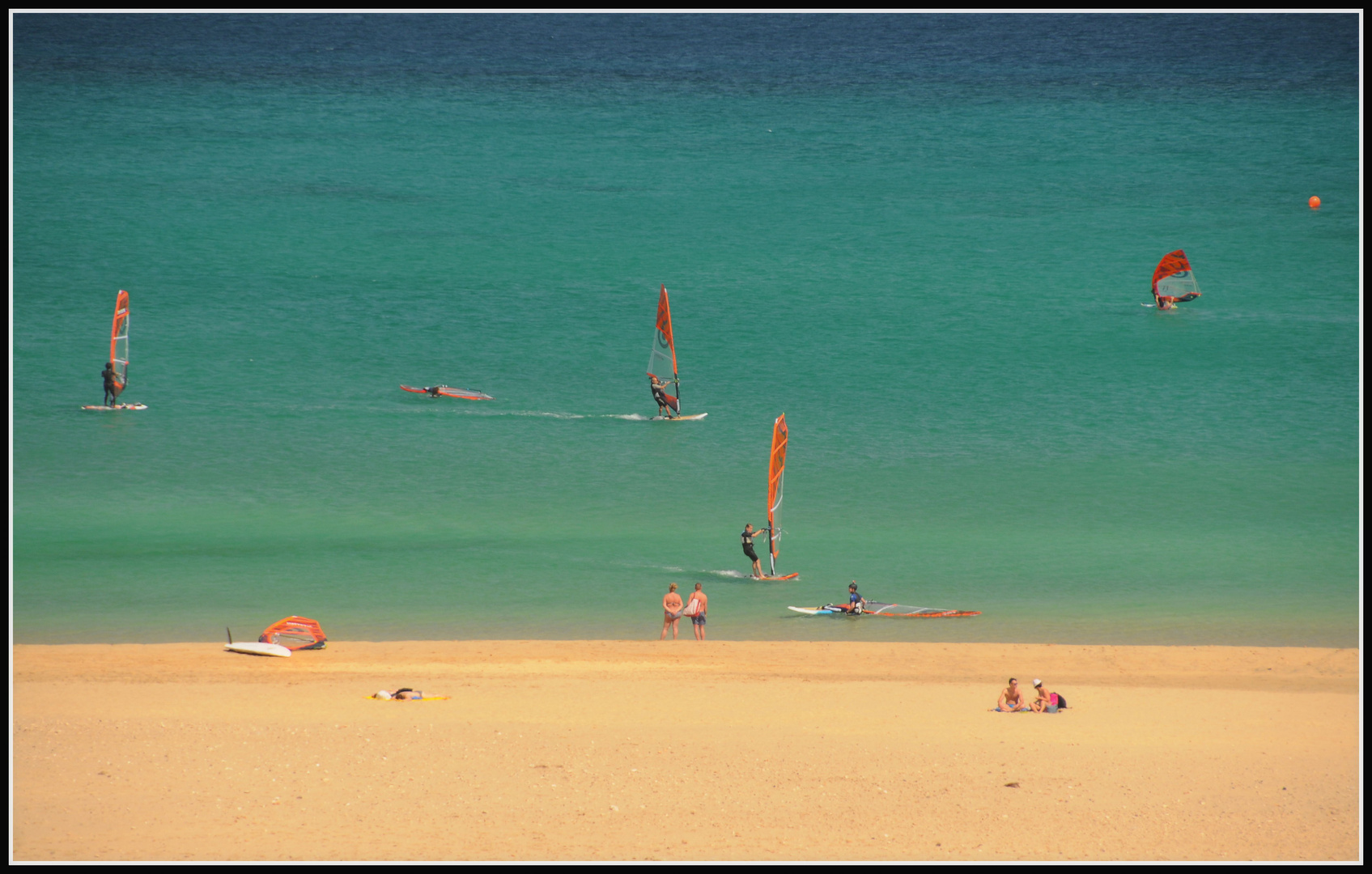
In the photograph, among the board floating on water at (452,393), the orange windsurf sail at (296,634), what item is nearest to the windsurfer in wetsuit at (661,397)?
the board floating on water at (452,393)

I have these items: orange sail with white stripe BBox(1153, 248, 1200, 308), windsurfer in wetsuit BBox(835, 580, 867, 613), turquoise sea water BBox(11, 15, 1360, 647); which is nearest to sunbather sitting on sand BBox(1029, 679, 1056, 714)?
turquoise sea water BBox(11, 15, 1360, 647)

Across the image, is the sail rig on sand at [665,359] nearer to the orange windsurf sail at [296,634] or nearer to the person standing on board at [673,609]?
the person standing on board at [673,609]

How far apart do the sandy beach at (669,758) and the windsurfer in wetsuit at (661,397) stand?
1754 cm

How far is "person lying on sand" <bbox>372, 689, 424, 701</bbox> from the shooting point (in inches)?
571

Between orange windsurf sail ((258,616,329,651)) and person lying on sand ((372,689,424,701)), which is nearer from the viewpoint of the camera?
person lying on sand ((372,689,424,701))

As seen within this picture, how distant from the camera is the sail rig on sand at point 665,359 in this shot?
28.8 m

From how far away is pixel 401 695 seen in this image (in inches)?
572

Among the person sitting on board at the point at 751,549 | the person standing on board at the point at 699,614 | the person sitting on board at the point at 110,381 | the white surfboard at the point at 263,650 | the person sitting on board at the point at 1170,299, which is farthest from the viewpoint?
the person sitting on board at the point at 1170,299

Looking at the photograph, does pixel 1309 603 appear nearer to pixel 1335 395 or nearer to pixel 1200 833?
pixel 1200 833

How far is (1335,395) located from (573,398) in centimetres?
2345

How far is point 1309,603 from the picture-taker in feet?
71.1

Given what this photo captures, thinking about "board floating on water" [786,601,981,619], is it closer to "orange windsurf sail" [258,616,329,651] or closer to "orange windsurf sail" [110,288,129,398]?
"orange windsurf sail" [258,616,329,651]

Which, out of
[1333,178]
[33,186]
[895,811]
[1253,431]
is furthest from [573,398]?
[1333,178]

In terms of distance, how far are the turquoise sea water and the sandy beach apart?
3.17m
